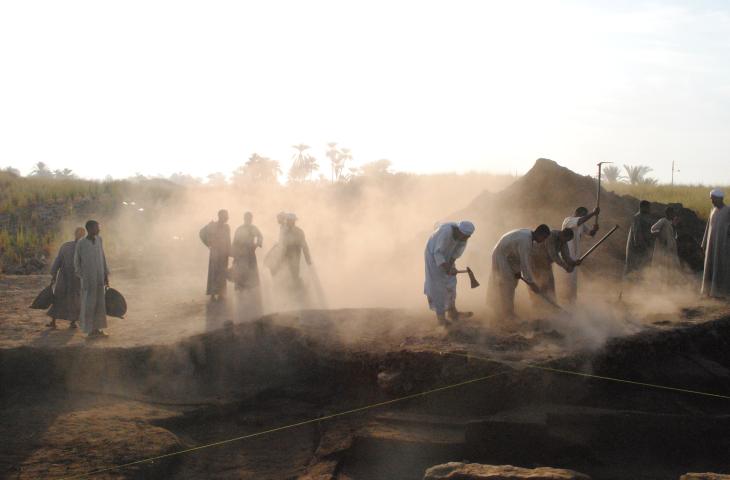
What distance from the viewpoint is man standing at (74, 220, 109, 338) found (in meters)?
9.77

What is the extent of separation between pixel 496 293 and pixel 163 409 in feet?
14.1

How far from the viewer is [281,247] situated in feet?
41.0

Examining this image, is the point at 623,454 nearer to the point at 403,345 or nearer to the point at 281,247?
the point at 403,345

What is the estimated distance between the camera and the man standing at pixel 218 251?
1247 centimetres

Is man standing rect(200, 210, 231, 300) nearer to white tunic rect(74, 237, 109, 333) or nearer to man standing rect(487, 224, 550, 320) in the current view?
white tunic rect(74, 237, 109, 333)

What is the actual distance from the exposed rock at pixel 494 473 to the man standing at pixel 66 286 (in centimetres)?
672

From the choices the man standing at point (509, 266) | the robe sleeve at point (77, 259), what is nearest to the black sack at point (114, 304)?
the robe sleeve at point (77, 259)

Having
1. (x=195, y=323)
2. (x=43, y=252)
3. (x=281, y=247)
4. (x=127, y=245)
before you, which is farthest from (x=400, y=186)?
(x=195, y=323)

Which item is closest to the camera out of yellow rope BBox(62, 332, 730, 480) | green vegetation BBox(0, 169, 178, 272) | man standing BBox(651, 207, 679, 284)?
yellow rope BBox(62, 332, 730, 480)

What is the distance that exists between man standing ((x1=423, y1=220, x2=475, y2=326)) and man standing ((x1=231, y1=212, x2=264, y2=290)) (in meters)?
4.55

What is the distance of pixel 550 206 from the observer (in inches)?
553

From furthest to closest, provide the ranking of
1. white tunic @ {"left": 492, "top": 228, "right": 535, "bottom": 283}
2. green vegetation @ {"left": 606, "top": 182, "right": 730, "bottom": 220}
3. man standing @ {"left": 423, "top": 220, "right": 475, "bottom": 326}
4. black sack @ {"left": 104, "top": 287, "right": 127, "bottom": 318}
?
1. green vegetation @ {"left": 606, "top": 182, "right": 730, "bottom": 220}
2. black sack @ {"left": 104, "top": 287, "right": 127, "bottom": 318}
3. man standing @ {"left": 423, "top": 220, "right": 475, "bottom": 326}
4. white tunic @ {"left": 492, "top": 228, "right": 535, "bottom": 283}

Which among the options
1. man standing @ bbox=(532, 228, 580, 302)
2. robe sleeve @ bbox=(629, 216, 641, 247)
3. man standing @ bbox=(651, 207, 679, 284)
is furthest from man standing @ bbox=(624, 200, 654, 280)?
man standing @ bbox=(532, 228, 580, 302)

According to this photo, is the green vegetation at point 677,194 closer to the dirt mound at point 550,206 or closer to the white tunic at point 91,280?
the dirt mound at point 550,206
